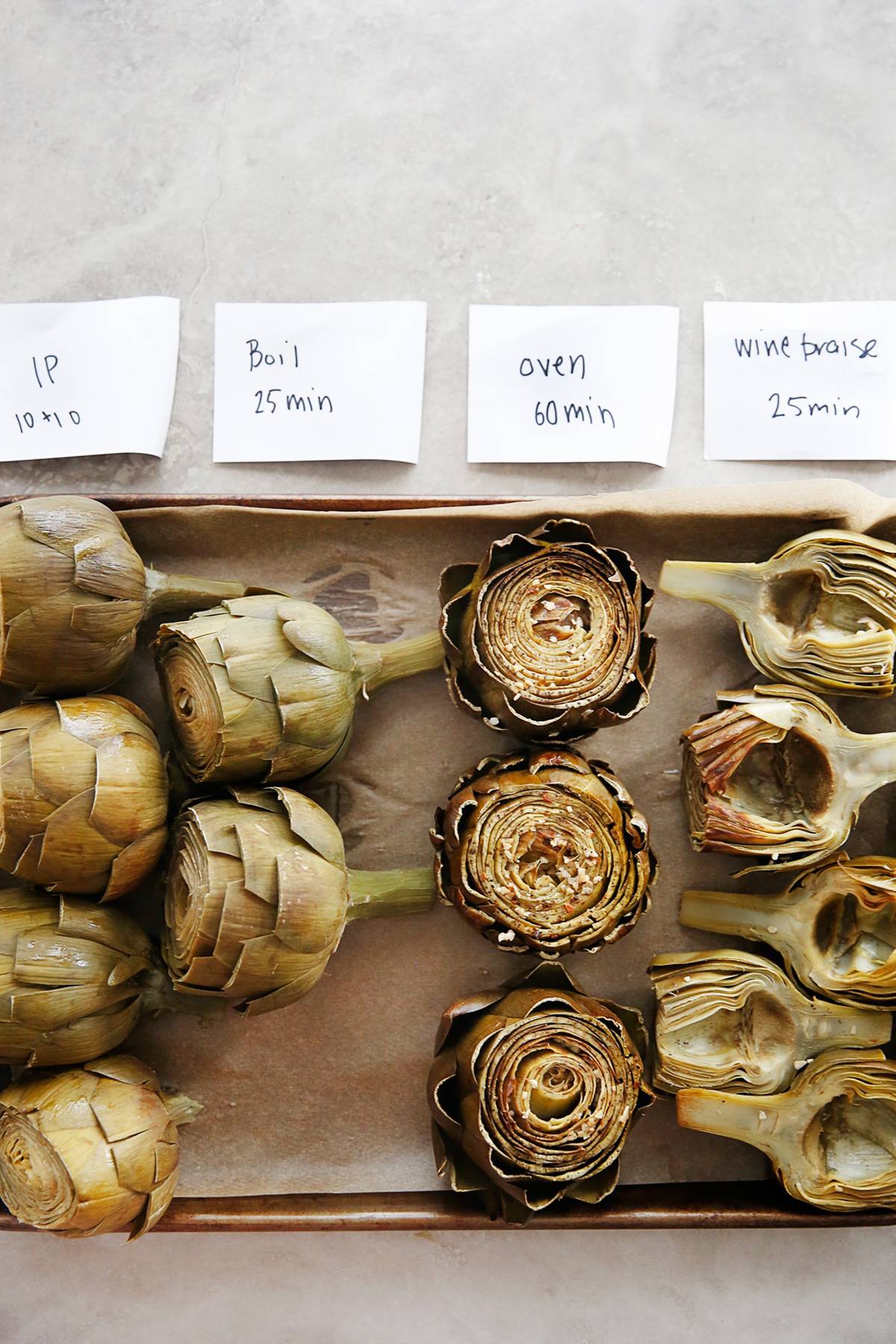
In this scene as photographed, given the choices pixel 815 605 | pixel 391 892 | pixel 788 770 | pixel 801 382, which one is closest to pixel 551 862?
pixel 391 892

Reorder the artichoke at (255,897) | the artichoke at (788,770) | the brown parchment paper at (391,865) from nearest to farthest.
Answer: the artichoke at (255,897) → the artichoke at (788,770) → the brown parchment paper at (391,865)

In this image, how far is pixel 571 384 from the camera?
1.38m

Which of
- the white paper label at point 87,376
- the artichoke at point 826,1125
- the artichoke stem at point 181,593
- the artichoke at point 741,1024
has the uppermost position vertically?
the white paper label at point 87,376

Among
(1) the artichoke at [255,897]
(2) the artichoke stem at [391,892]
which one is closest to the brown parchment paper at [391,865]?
(2) the artichoke stem at [391,892]

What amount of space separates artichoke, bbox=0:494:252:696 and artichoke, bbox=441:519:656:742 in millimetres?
362

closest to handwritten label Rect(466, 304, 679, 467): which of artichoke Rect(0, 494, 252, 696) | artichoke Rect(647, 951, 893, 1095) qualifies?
artichoke Rect(0, 494, 252, 696)

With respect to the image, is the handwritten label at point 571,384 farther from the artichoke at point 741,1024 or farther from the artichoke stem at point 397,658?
the artichoke at point 741,1024

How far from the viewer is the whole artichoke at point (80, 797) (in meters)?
1.12

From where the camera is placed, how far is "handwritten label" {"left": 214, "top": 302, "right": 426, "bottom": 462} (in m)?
1.38

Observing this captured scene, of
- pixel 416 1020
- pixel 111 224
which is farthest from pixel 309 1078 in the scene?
pixel 111 224

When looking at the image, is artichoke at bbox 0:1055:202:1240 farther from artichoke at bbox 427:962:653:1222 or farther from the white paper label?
the white paper label

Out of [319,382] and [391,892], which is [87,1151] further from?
[319,382]

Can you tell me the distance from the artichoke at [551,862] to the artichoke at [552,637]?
0.07 meters

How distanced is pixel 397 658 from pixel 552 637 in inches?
7.7
